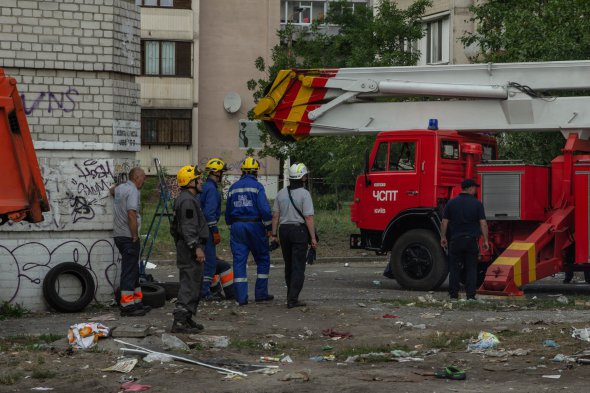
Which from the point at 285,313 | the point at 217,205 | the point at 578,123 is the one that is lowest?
the point at 285,313

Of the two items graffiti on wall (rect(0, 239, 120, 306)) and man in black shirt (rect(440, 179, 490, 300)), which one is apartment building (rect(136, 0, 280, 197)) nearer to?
man in black shirt (rect(440, 179, 490, 300))

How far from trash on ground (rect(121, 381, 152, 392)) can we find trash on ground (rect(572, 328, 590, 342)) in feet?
14.9

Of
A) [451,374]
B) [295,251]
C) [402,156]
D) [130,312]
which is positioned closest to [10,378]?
[451,374]

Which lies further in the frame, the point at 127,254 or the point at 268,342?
the point at 127,254

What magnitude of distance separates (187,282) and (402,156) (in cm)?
680

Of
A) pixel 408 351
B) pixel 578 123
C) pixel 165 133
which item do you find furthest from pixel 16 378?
pixel 165 133

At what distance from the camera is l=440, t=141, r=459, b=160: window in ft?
60.8

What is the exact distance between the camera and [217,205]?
625 inches

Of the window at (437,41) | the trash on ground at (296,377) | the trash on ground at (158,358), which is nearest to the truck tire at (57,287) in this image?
the trash on ground at (158,358)

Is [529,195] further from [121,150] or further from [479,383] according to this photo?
[479,383]

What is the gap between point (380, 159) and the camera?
19078mm

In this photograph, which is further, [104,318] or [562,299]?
[562,299]

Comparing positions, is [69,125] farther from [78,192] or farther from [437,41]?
[437,41]

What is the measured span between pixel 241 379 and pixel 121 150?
21.8 ft
